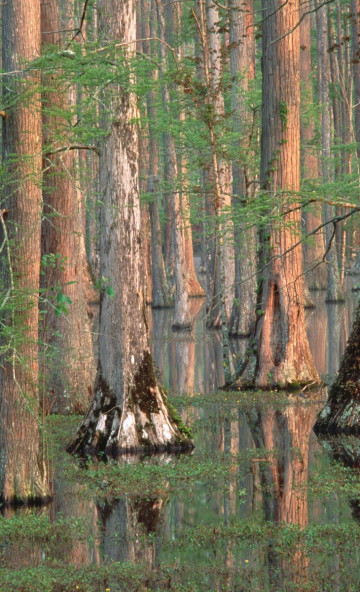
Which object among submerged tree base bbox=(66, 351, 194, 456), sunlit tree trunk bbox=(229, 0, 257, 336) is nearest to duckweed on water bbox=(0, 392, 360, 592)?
submerged tree base bbox=(66, 351, 194, 456)

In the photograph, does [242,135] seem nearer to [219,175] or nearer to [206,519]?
[219,175]

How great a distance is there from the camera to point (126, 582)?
6312 millimetres

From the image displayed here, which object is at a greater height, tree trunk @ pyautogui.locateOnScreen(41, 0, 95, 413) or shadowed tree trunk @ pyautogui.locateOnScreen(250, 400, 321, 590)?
tree trunk @ pyautogui.locateOnScreen(41, 0, 95, 413)

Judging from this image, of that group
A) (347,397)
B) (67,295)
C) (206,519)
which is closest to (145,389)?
(347,397)

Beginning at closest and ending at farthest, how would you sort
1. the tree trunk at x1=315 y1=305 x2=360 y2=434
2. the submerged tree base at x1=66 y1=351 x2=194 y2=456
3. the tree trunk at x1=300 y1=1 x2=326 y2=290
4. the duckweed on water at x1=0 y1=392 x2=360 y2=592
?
the duckweed on water at x1=0 y1=392 x2=360 y2=592, the submerged tree base at x1=66 y1=351 x2=194 y2=456, the tree trunk at x1=315 y1=305 x2=360 y2=434, the tree trunk at x1=300 y1=1 x2=326 y2=290

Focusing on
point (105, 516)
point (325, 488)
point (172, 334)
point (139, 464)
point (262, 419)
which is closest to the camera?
point (105, 516)

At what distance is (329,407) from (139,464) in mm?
3178

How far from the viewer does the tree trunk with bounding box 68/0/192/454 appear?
11023mm

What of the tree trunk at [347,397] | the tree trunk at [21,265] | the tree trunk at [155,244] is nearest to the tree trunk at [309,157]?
the tree trunk at [155,244]

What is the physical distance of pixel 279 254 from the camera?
1628 cm

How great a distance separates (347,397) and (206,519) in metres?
4.47

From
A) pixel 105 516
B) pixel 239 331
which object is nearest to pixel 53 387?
pixel 105 516

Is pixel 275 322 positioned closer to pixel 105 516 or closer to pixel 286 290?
pixel 286 290

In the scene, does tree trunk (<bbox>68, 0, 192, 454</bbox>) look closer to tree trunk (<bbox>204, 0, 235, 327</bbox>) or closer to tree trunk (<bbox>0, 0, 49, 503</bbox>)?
tree trunk (<bbox>0, 0, 49, 503</bbox>)
